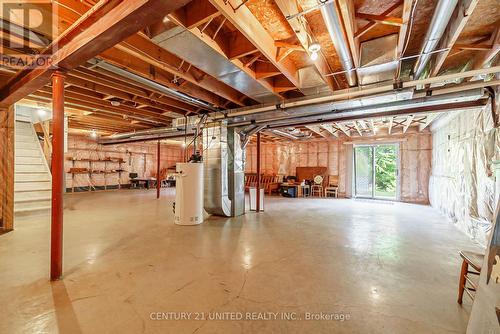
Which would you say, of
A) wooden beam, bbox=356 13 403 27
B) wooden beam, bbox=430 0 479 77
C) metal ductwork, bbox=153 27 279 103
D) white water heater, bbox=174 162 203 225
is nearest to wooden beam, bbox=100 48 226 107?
metal ductwork, bbox=153 27 279 103

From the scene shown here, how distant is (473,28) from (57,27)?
4.10 meters

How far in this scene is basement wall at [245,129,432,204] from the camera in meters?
7.29

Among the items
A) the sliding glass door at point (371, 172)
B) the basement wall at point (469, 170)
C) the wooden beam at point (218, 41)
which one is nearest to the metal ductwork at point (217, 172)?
the wooden beam at point (218, 41)

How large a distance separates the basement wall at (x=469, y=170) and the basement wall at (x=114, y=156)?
40.1 feet

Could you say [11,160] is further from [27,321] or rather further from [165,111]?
[27,321]

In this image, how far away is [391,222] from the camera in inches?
183

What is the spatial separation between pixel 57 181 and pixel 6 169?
9.08 ft

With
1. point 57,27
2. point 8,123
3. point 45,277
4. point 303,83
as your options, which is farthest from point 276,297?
point 8,123

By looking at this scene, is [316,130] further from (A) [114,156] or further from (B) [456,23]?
(A) [114,156]

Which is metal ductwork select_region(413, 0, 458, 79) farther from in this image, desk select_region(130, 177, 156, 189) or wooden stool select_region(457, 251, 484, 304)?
desk select_region(130, 177, 156, 189)

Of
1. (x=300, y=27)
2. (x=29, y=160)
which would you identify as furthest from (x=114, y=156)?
(x=300, y=27)

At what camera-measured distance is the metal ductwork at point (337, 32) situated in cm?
164

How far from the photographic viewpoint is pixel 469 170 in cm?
381

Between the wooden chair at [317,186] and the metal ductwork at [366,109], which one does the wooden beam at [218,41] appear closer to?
the metal ductwork at [366,109]
